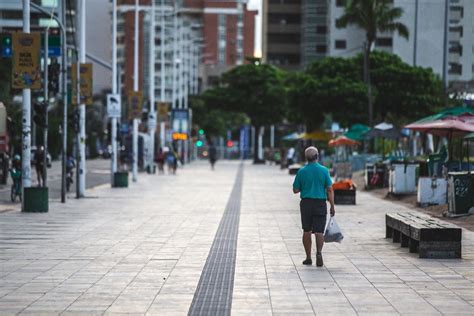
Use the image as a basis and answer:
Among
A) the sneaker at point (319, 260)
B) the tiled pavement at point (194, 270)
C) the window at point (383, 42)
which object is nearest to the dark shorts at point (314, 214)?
the sneaker at point (319, 260)

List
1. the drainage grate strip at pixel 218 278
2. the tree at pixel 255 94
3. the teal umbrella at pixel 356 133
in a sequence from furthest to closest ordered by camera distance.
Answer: the tree at pixel 255 94 → the teal umbrella at pixel 356 133 → the drainage grate strip at pixel 218 278

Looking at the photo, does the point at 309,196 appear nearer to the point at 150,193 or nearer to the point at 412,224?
the point at 412,224

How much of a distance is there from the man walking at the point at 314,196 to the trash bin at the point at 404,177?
1671 cm

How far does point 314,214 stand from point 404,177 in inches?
674

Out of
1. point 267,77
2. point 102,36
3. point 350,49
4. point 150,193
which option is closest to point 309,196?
point 150,193

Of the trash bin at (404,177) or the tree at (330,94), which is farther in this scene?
the tree at (330,94)

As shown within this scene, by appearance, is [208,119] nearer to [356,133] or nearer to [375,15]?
[375,15]

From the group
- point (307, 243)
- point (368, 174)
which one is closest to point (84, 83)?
point (368, 174)

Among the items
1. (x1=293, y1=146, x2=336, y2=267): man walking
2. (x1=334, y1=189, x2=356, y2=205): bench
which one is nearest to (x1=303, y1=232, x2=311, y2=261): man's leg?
(x1=293, y1=146, x2=336, y2=267): man walking

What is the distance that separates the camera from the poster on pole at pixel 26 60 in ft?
73.4

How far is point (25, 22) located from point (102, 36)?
15.4 meters

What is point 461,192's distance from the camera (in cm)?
2075

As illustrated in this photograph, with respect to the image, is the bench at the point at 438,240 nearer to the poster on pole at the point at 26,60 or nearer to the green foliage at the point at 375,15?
the poster on pole at the point at 26,60

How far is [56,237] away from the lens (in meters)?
16.9
